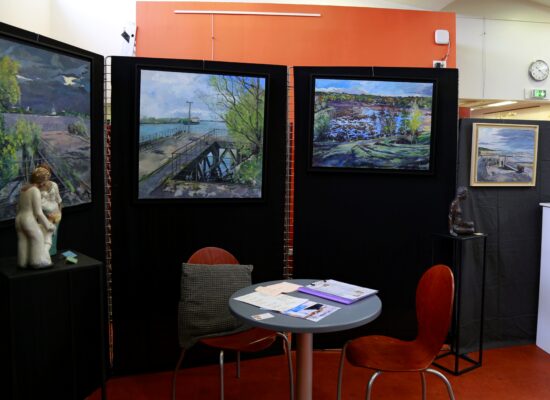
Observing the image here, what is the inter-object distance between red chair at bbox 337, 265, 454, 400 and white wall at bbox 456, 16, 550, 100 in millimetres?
5418

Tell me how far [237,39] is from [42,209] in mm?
4512

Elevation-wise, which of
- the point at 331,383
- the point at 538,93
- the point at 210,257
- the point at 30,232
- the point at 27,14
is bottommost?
the point at 331,383

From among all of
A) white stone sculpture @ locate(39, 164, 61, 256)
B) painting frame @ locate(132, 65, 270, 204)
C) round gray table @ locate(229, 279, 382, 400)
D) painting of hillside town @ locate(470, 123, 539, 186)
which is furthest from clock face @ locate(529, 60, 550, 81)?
white stone sculpture @ locate(39, 164, 61, 256)

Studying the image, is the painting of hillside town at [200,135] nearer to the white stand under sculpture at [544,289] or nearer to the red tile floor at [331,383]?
the red tile floor at [331,383]

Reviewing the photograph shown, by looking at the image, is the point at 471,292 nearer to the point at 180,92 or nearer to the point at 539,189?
the point at 539,189

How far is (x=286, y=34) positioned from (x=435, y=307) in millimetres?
4574

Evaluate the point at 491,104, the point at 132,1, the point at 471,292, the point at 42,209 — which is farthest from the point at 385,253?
the point at 491,104

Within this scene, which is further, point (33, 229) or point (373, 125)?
point (373, 125)

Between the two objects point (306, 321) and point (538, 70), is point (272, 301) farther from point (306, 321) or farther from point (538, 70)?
point (538, 70)

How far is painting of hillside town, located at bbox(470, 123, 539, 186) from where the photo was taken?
3.54m

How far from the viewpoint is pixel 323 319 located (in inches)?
77.5

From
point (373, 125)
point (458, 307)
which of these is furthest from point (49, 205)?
point (458, 307)

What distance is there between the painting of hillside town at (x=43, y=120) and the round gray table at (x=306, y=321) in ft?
3.86

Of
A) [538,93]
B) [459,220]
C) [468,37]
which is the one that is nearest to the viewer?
[459,220]
